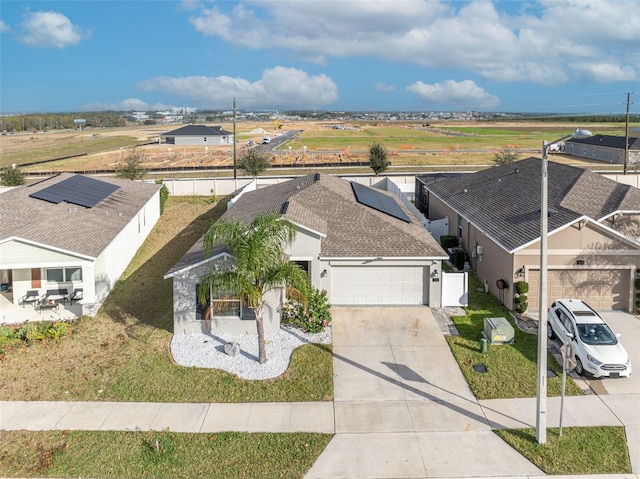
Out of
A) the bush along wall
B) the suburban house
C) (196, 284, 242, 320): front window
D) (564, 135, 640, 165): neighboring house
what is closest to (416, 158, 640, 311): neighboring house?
the bush along wall

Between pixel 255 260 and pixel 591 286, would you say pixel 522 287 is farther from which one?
pixel 255 260

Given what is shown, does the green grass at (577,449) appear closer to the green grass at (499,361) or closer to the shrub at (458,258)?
the green grass at (499,361)

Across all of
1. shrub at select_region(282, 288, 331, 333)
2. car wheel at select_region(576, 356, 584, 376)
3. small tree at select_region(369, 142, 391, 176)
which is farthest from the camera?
small tree at select_region(369, 142, 391, 176)

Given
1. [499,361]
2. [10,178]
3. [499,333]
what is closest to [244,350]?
[499,361]

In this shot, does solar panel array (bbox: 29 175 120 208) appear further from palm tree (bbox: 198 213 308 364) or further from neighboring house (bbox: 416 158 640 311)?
neighboring house (bbox: 416 158 640 311)

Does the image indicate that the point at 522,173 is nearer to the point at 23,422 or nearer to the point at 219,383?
the point at 219,383

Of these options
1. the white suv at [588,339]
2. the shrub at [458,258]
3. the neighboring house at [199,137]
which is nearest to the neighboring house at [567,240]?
the shrub at [458,258]
